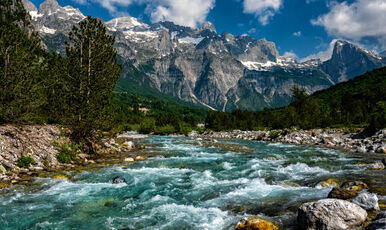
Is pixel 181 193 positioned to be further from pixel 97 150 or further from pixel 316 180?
pixel 97 150

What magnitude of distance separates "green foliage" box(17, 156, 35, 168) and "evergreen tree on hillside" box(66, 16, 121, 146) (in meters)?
5.68

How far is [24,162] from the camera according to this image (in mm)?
15648

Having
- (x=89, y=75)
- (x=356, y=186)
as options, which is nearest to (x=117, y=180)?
(x=356, y=186)

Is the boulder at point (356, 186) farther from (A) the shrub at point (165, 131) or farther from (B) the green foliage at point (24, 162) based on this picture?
(A) the shrub at point (165, 131)

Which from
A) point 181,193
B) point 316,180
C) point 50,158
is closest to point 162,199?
point 181,193

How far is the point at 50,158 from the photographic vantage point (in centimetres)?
1767

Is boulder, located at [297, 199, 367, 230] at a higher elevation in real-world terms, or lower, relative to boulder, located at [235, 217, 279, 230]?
higher

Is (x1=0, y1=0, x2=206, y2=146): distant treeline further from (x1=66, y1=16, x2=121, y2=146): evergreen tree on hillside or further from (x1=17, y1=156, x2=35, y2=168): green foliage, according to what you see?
(x1=17, y1=156, x2=35, y2=168): green foliage

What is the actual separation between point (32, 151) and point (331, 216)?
19.5m

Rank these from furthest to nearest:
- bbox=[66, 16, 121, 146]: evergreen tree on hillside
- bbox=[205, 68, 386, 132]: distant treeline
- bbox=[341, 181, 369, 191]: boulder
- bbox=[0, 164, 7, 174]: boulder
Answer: bbox=[205, 68, 386, 132]: distant treeline < bbox=[66, 16, 121, 146]: evergreen tree on hillside < bbox=[0, 164, 7, 174]: boulder < bbox=[341, 181, 369, 191]: boulder

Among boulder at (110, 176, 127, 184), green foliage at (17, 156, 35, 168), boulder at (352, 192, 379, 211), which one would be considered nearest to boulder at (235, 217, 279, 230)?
boulder at (352, 192, 379, 211)

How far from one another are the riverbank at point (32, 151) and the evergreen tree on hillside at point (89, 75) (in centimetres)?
202

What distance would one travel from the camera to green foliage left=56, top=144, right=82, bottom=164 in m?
18.5

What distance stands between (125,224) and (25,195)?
6.37 meters
